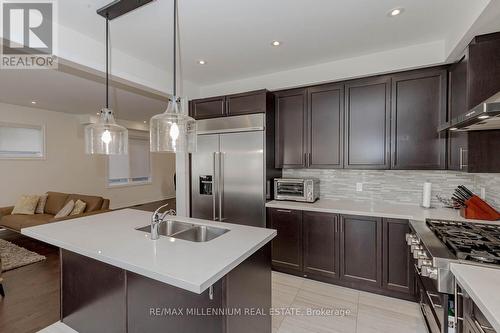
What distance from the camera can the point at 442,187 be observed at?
2.74 m

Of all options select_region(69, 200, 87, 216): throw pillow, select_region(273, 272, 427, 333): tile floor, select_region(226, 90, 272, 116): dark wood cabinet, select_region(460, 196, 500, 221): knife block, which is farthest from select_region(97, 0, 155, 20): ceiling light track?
select_region(69, 200, 87, 216): throw pillow

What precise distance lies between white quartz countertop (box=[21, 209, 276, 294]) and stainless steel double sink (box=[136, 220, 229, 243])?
0.05 m

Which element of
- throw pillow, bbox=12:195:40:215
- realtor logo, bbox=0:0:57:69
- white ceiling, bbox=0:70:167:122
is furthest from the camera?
throw pillow, bbox=12:195:40:215

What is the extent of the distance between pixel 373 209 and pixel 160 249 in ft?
7.32

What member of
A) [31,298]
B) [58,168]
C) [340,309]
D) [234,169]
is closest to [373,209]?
[340,309]

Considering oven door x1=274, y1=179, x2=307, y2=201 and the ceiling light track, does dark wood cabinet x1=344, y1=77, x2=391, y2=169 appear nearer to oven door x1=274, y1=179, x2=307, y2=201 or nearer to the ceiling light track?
oven door x1=274, y1=179, x2=307, y2=201

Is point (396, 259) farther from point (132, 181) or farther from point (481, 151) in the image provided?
point (132, 181)

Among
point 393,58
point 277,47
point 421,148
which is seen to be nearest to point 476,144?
point 421,148

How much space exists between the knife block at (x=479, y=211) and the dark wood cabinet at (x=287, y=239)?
1569mm

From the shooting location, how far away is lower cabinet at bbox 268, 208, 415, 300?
7.95ft

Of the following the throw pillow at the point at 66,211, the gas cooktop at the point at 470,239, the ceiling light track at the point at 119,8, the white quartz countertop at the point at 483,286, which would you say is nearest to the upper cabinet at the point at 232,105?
the ceiling light track at the point at 119,8

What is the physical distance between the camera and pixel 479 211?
2.16 meters

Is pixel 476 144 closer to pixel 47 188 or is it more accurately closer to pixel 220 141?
pixel 220 141

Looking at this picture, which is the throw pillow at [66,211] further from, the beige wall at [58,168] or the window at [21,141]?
the window at [21,141]
